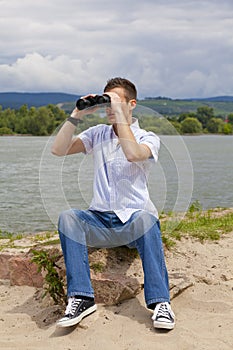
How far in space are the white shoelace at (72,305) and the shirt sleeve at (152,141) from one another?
1114 mm

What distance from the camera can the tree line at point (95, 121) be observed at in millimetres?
4316

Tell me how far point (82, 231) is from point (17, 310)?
92cm

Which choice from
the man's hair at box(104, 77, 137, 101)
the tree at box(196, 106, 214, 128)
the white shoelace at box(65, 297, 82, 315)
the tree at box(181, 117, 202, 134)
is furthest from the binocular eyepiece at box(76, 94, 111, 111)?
the tree at box(196, 106, 214, 128)

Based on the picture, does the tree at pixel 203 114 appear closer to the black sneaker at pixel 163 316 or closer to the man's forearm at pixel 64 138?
the man's forearm at pixel 64 138

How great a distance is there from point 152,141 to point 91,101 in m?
0.52

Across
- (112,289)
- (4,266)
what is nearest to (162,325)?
(112,289)

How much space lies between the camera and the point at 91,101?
4.11 metres

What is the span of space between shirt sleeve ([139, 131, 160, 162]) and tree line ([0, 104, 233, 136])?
0.09 meters

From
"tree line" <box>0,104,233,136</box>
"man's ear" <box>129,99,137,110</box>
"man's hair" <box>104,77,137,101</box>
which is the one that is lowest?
"tree line" <box>0,104,233,136</box>

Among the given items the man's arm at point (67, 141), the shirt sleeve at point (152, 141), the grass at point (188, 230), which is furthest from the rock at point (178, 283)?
the man's arm at point (67, 141)

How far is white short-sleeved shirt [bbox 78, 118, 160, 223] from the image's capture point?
4043 millimetres

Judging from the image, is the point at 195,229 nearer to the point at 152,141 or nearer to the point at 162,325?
the point at 152,141

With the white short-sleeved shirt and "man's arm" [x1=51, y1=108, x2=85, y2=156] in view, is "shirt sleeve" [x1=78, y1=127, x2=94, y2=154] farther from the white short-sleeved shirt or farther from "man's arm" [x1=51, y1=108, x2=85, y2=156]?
the white short-sleeved shirt

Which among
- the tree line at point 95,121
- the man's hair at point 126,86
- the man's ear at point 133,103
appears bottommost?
the tree line at point 95,121
